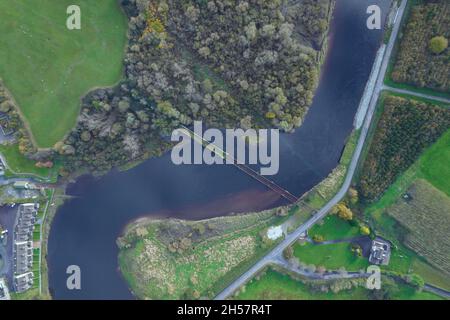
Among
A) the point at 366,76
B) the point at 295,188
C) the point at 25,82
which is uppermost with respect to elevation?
the point at 366,76

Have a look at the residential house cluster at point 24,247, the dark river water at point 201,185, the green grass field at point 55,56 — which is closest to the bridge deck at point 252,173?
the dark river water at point 201,185

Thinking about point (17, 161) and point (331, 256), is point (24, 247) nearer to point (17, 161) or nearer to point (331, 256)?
point (17, 161)

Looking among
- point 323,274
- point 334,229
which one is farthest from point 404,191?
point 323,274

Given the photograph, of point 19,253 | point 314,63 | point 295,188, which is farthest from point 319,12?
point 19,253

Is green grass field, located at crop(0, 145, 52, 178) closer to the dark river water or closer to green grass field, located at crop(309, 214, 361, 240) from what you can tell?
the dark river water

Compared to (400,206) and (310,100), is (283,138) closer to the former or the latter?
(310,100)

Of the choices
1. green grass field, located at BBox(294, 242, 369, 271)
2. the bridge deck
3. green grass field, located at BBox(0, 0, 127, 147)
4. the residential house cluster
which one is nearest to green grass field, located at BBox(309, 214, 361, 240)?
green grass field, located at BBox(294, 242, 369, 271)

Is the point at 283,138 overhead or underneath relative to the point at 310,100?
underneath
